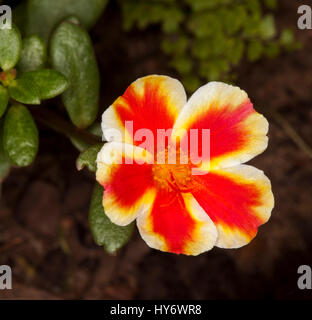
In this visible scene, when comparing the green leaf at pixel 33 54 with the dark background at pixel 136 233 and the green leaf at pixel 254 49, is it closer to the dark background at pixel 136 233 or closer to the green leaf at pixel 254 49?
the dark background at pixel 136 233

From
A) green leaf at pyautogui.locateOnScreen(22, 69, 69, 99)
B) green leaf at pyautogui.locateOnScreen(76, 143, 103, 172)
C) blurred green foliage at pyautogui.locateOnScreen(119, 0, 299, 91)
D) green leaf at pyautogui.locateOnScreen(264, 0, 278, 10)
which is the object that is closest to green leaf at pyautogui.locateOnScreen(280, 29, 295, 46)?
blurred green foliage at pyautogui.locateOnScreen(119, 0, 299, 91)

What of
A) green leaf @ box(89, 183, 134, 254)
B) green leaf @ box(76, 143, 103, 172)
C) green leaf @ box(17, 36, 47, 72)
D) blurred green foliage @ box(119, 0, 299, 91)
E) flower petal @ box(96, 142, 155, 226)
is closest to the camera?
flower petal @ box(96, 142, 155, 226)

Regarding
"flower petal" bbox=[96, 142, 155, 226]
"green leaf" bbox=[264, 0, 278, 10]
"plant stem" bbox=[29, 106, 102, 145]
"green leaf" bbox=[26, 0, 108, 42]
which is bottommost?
"flower petal" bbox=[96, 142, 155, 226]

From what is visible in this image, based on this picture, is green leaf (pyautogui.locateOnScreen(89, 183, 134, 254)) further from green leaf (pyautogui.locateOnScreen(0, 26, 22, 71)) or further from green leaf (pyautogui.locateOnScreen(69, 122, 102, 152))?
green leaf (pyautogui.locateOnScreen(0, 26, 22, 71))

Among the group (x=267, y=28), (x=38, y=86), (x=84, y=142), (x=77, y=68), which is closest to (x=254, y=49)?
(x=267, y=28)

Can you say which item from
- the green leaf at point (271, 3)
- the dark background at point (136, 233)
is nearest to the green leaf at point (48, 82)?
the dark background at point (136, 233)

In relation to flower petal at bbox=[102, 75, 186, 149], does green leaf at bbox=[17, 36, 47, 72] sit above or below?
above

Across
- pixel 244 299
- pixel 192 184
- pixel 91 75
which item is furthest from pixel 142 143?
pixel 244 299
